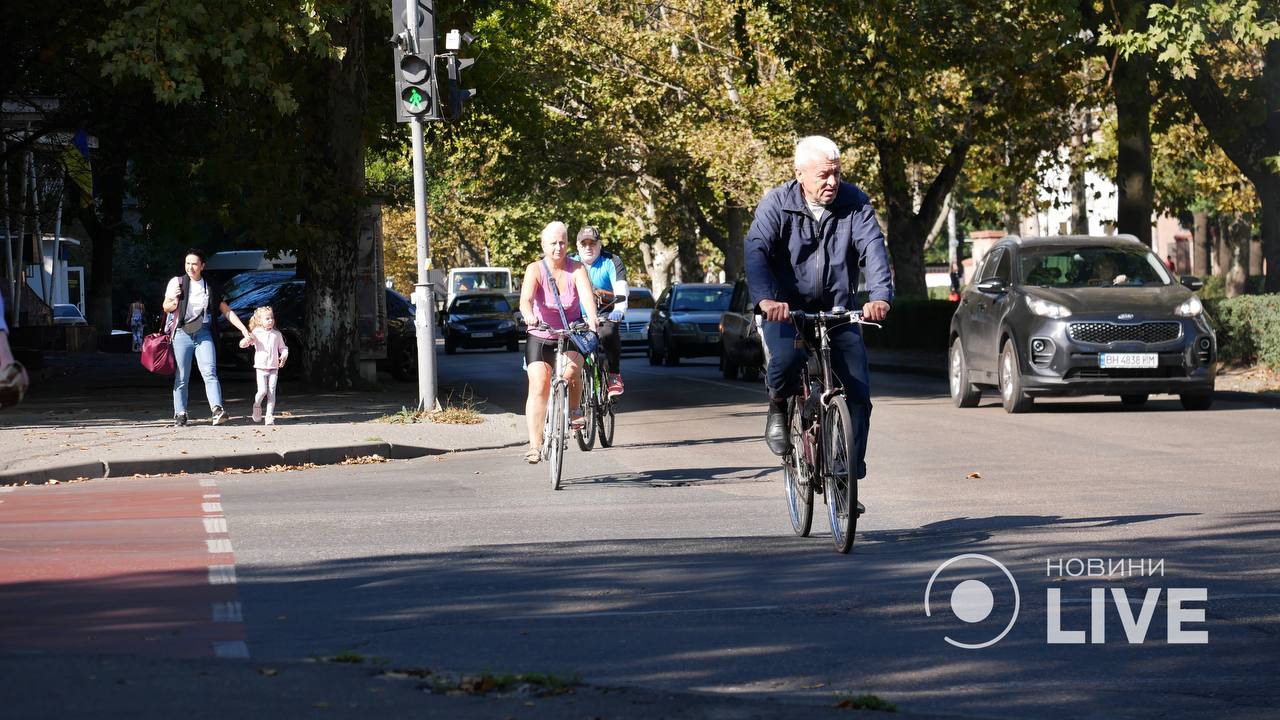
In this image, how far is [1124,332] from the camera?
17.9 m

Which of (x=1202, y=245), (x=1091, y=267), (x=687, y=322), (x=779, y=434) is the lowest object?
(x=779, y=434)

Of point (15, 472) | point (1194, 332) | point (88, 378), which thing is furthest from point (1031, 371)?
point (88, 378)

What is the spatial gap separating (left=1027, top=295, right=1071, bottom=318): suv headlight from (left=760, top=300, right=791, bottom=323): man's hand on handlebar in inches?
400

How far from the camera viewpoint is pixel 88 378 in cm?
2988

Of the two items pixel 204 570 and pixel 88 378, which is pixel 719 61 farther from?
pixel 204 570

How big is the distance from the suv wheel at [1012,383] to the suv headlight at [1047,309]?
1.47 feet

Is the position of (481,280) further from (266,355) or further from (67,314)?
(266,355)

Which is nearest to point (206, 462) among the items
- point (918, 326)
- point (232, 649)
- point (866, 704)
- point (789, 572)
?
point (789, 572)

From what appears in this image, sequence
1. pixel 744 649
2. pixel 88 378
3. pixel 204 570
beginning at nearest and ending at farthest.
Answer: pixel 744 649 < pixel 204 570 < pixel 88 378

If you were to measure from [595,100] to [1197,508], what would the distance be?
3976 cm

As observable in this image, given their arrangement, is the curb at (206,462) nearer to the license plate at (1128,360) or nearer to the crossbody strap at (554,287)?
the crossbody strap at (554,287)

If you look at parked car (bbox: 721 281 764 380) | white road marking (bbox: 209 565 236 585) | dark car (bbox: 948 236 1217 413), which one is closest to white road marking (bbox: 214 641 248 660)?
white road marking (bbox: 209 565 236 585)

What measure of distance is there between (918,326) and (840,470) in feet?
84.8

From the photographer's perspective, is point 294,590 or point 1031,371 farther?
point 1031,371
